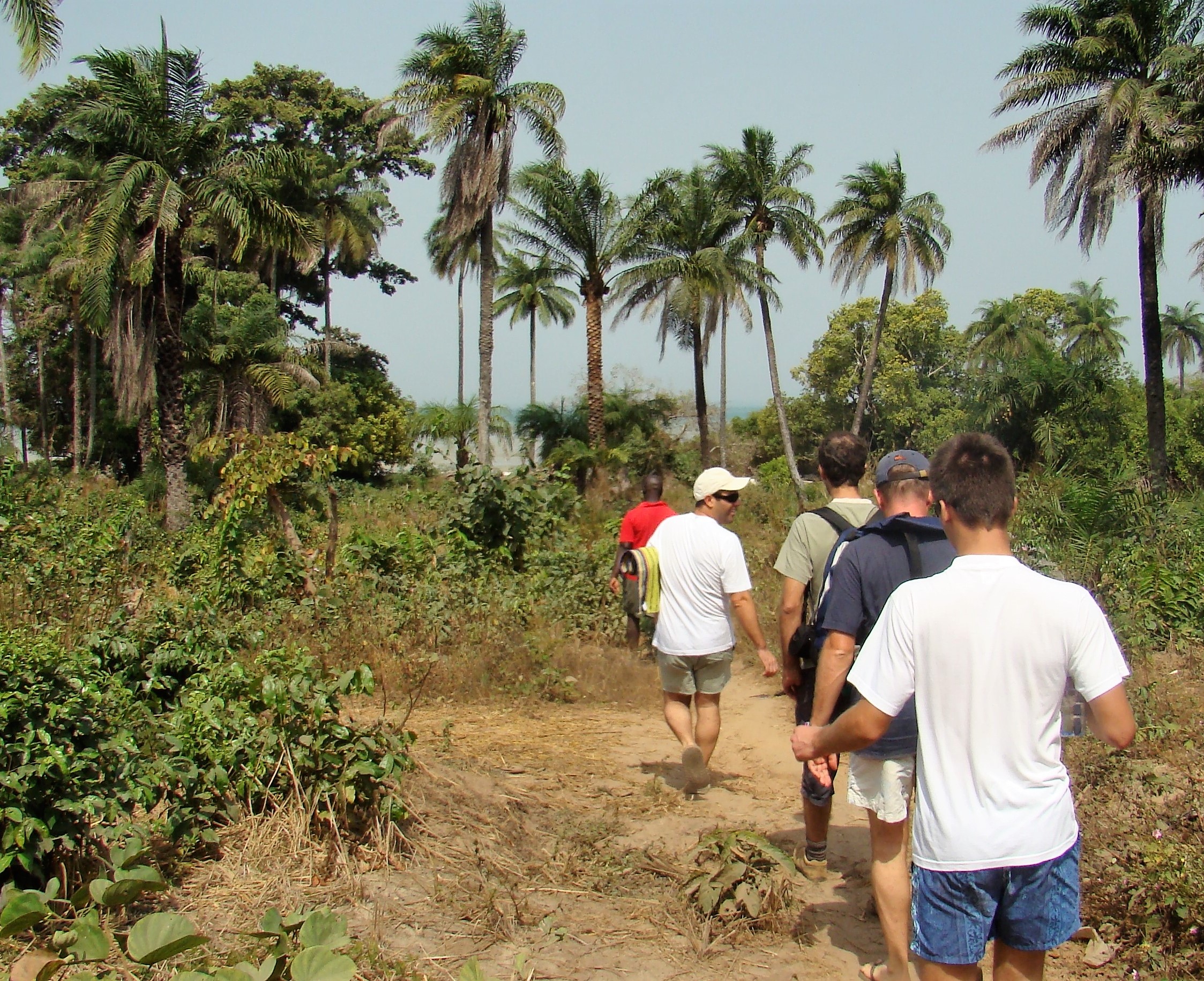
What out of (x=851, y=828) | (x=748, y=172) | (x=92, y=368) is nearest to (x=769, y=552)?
(x=851, y=828)

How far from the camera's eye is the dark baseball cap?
358cm

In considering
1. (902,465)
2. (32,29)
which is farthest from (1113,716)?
(32,29)

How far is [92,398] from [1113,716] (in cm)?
3450

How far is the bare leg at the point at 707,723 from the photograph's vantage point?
17.6 ft

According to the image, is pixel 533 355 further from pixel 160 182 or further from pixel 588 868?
pixel 588 868

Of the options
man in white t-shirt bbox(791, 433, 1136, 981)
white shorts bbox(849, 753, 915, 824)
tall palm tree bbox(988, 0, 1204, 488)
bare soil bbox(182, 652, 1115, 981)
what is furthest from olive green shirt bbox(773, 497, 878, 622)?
tall palm tree bbox(988, 0, 1204, 488)

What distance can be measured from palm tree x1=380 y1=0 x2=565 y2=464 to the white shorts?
67.9ft

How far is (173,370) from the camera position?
1869 centimetres

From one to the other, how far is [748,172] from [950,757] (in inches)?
1289

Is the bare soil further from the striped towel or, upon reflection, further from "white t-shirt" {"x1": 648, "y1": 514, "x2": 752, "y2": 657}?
the striped towel

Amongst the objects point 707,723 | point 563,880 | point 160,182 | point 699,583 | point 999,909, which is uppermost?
point 160,182

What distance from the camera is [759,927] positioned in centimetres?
382

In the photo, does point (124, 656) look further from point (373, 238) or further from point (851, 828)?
point (373, 238)

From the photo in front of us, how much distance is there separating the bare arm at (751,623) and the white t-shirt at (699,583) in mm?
41
